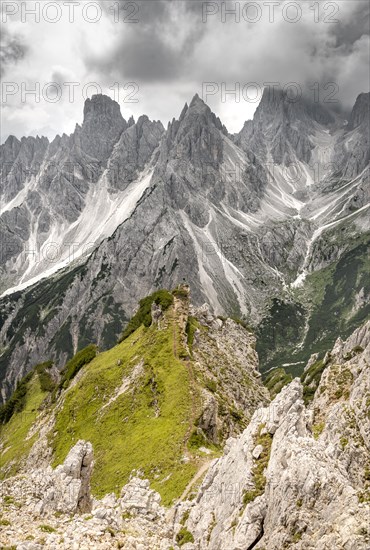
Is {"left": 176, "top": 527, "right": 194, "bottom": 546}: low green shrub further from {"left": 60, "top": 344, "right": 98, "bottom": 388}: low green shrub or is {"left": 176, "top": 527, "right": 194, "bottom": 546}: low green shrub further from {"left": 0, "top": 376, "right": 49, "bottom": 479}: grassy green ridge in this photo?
{"left": 60, "top": 344, "right": 98, "bottom": 388}: low green shrub

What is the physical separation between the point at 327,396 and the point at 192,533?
140 ft

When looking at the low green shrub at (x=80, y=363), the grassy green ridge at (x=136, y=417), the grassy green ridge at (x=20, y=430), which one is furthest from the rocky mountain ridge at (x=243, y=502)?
the low green shrub at (x=80, y=363)

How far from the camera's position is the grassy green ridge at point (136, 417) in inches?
1933

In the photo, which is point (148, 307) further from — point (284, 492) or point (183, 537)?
point (284, 492)

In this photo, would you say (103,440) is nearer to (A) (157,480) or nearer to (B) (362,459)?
(A) (157,480)

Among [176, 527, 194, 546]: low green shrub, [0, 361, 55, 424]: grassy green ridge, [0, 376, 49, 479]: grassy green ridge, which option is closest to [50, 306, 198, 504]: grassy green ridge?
[0, 376, 49, 479]: grassy green ridge

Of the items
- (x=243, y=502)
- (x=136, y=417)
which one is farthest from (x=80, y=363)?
(x=243, y=502)

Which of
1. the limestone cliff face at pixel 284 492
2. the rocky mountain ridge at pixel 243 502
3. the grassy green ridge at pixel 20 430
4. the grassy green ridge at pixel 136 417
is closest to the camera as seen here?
the limestone cliff face at pixel 284 492

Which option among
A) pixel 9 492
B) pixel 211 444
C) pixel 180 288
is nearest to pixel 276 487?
pixel 9 492

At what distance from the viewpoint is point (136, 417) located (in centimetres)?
6303

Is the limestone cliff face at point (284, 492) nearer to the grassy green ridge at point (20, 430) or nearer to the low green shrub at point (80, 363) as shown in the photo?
the grassy green ridge at point (20, 430)

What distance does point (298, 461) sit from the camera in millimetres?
21328

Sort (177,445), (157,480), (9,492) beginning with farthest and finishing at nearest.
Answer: (177,445)
(157,480)
(9,492)

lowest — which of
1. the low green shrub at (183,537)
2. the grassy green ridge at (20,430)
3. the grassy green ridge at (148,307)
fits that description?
the low green shrub at (183,537)
